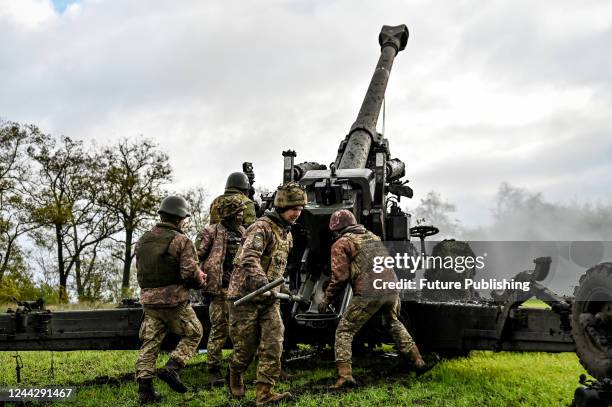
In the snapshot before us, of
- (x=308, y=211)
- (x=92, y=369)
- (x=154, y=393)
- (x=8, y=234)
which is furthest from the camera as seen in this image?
(x=8, y=234)

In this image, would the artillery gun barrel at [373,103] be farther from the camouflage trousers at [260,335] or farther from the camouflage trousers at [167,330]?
the camouflage trousers at [260,335]

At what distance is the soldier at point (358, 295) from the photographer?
621 cm

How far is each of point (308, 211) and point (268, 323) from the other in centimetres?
233

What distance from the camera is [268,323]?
5.32 m

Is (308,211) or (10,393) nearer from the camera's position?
(10,393)

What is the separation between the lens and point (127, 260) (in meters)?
24.9

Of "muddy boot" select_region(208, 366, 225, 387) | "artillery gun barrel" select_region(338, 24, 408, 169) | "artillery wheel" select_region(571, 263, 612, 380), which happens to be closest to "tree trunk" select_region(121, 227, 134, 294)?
"artillery gun barrel" select_region(338, 24, 408, 169)

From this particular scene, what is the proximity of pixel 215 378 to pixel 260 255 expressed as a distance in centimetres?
179

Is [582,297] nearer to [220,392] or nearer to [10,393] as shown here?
[220,392]

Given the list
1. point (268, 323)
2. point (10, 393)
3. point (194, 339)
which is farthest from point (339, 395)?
point (10, 393)

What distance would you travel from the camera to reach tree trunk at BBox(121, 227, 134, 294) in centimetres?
2458

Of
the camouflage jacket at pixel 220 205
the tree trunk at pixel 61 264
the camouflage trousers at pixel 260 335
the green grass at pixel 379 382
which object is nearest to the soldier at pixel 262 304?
the camouflage trousers at pixel 260 335

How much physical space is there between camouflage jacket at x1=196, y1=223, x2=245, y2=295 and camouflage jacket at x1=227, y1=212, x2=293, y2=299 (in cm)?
105

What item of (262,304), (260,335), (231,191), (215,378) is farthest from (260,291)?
(231,191)
